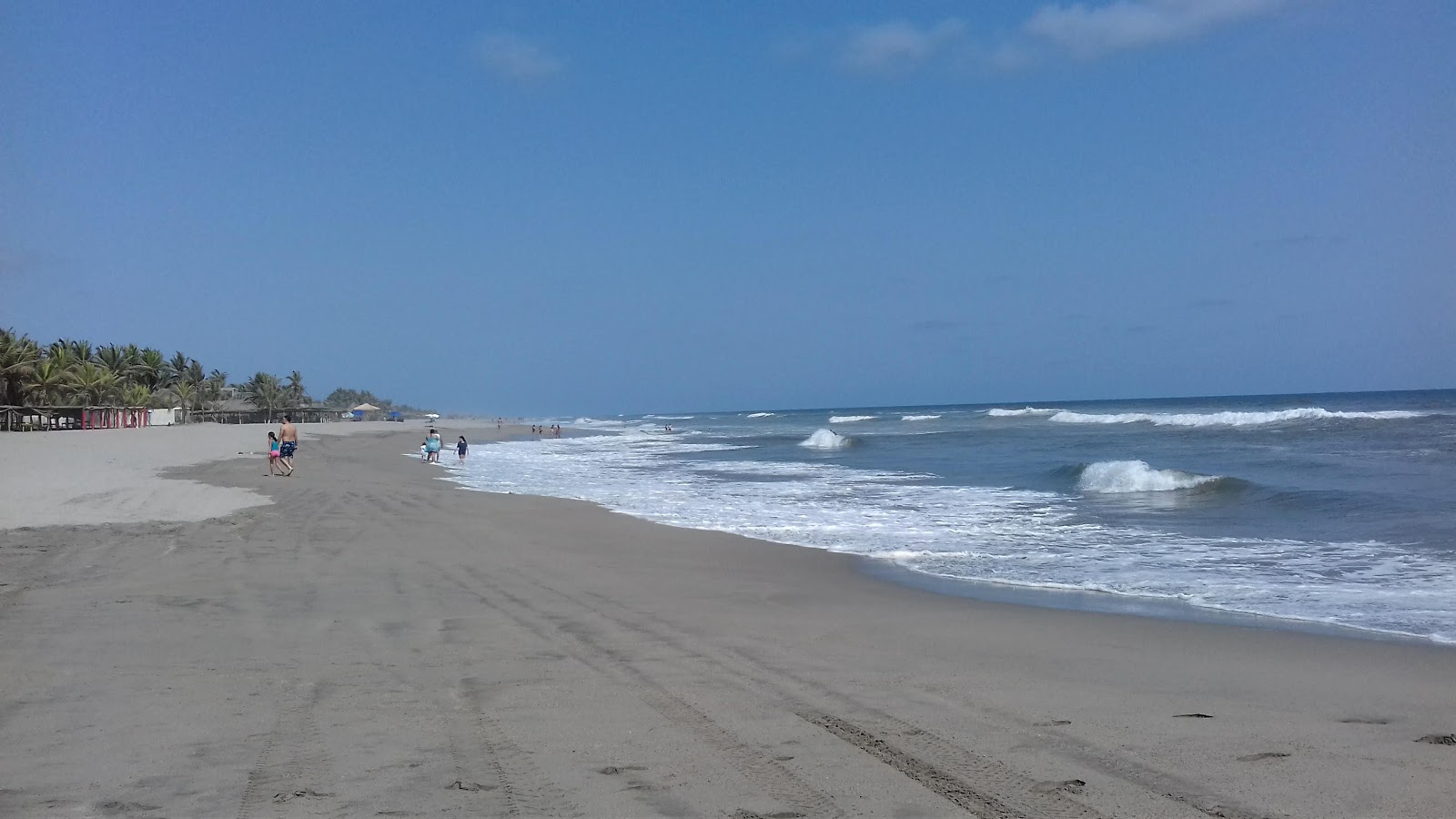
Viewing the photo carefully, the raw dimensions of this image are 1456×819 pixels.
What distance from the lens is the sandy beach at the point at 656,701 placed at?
3664mm

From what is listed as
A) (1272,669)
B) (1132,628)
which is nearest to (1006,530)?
(1132,628)

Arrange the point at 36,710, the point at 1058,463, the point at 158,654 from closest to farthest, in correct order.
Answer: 1. the point at 36,710
2. the point at 158,654
3. the point at 1058,463

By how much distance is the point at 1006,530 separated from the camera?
42.4 feet

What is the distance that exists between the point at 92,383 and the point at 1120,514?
6466cm

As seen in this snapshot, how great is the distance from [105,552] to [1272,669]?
10.9 m

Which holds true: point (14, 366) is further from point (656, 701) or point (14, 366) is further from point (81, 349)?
point (656, 701)

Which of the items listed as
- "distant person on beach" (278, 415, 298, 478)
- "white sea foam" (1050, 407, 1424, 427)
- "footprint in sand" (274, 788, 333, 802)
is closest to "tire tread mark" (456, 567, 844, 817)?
"footprint in sand" (274, 788, 333, 802)

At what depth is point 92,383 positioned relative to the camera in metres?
58.9

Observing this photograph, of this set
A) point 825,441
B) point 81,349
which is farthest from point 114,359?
point 825,441

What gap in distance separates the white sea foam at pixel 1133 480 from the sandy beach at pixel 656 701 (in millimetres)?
11892

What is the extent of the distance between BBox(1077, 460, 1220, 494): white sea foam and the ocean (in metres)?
0.05

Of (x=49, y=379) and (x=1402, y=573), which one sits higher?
(x=49, y=379)

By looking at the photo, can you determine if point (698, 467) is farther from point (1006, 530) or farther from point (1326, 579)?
point (1326, 579)

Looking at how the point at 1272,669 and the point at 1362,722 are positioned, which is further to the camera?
the point at 1272,669
